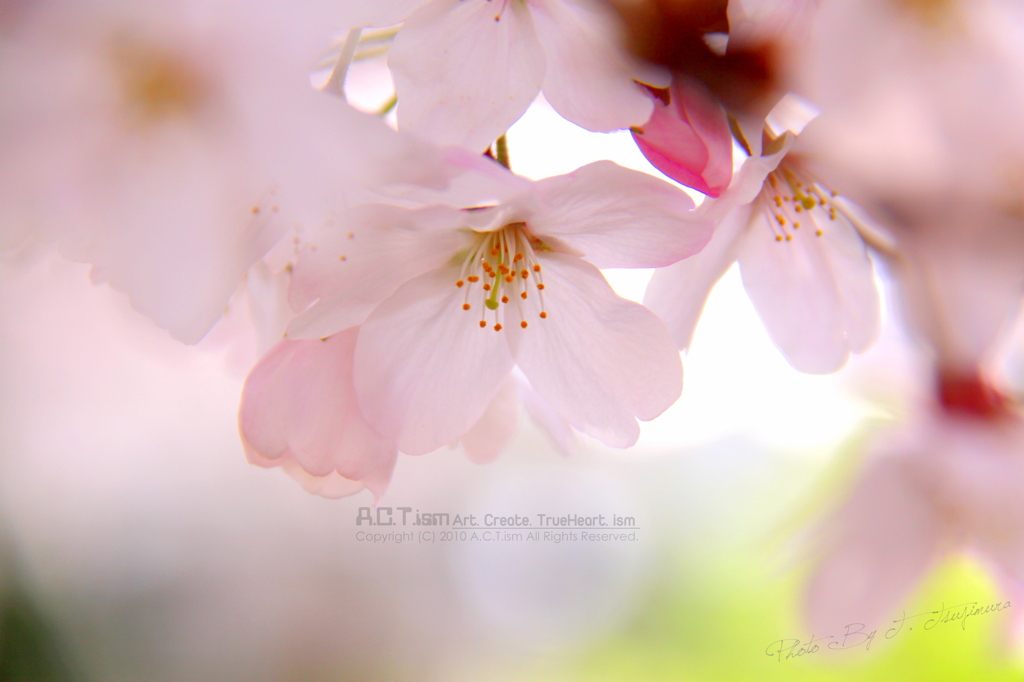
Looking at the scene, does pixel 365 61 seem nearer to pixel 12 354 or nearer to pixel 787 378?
pixel 787 378

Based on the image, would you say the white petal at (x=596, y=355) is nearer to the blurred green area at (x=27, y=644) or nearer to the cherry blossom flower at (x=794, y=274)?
the cherry blossom flower at (x=794, y=274)

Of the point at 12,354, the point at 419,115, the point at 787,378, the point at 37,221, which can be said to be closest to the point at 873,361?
the point at 787,378

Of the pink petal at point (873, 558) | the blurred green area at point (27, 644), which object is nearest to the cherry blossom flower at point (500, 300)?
the pink petal at point (873, 558)

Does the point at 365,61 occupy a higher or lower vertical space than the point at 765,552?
higher

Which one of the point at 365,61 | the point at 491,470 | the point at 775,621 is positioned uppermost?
the point at 365,61

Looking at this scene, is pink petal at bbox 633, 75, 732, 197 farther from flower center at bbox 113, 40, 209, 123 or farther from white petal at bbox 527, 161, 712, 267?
flower center at bbox 113, 40, 209, 123

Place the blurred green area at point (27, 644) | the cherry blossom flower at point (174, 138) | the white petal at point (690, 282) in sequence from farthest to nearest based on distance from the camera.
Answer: the blurred green area at point (27, 644), the white petal at point (690, 282), the cherry blossom flower at point (174, 138)
